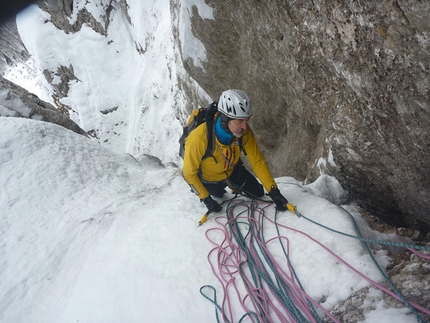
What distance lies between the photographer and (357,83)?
288cm

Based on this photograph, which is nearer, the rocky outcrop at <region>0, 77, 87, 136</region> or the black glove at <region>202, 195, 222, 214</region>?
the black glove at <region>202, 195, 222, 214</region>

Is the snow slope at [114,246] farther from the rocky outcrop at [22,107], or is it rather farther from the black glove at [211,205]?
the rocky outcrop at [22,107]

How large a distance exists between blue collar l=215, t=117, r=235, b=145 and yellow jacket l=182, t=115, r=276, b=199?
0.05 metres

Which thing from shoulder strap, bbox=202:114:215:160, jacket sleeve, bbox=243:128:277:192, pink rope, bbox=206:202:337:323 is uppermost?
shoulder strap, bbox=202:114:215:160

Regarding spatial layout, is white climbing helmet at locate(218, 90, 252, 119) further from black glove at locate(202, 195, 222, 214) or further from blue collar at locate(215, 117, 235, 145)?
black glove at locate(202, 195, 222, 214)

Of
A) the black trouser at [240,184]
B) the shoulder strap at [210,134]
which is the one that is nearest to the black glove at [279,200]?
the black trouser at [240,184]

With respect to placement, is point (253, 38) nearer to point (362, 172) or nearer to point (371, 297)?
point (362, 172)

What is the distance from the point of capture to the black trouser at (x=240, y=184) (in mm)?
4200

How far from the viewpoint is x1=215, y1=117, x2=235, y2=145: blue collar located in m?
3.36

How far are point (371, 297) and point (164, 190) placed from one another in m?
4.46

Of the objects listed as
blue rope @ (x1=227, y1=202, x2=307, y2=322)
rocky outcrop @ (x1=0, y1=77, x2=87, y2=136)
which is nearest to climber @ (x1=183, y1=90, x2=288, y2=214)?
blue rope @ (x1=227, y1=202, x2=307, y2=322)

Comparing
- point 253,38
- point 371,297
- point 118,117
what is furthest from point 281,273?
point 118,117

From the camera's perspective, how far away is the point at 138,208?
16.6 ft

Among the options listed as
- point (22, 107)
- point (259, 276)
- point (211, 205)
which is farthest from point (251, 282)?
point (22, 107)
